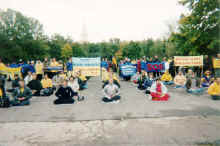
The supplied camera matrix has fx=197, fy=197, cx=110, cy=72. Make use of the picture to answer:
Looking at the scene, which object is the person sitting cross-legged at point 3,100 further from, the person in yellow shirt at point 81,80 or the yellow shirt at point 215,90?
the yellow shirt at point 215,90

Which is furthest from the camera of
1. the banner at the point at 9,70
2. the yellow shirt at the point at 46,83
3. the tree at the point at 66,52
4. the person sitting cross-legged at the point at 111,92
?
the tree at the point at 66,52

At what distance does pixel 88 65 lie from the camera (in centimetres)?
1225

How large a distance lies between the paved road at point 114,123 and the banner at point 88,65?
12.5ft

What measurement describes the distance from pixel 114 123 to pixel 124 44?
4767cm

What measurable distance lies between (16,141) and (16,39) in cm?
4977

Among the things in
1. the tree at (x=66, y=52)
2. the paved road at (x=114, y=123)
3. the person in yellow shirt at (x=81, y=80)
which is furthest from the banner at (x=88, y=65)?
the tree at (x=66, y=52)

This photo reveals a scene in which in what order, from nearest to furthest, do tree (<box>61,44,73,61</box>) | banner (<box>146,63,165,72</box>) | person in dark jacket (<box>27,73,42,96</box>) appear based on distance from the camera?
person in dark jacket (<box>27,73,42,96</box>)
banner (<box>146,63,165,72</box>)
tree (<box>61,44,73,61</box>)

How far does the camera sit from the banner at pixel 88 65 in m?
12.2

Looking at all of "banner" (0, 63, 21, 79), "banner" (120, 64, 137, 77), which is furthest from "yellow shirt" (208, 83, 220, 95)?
"banner" (0, 63, 21, 79)

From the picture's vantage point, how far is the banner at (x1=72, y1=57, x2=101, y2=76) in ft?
40.0

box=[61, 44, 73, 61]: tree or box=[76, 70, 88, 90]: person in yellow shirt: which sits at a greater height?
box=[61, 44, 73, 61]: tree

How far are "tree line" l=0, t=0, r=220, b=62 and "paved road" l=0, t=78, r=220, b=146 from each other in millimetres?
13461

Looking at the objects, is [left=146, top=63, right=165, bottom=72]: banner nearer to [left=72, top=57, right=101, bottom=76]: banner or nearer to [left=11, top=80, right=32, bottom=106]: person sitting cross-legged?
[left=72, top=57, right=101, bottom=76]: banner

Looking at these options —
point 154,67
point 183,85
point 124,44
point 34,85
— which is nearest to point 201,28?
point 154,67
